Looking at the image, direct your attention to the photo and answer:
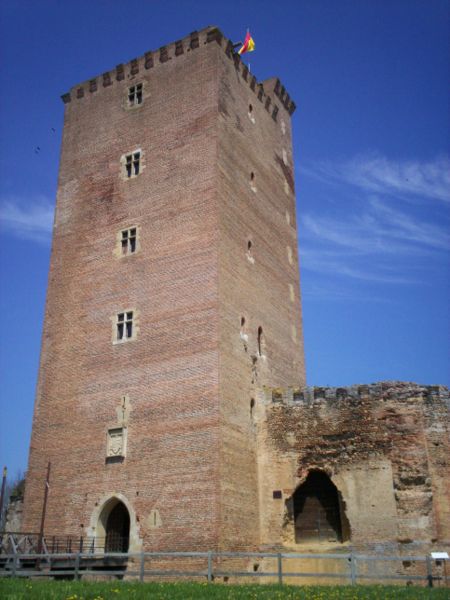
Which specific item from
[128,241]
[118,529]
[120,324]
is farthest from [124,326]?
[118,529]

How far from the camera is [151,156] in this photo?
27.5 meters

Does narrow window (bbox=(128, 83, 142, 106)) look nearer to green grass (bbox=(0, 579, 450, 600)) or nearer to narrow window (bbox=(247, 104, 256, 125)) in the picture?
narrow window (bbox=(247, 104, 256, 125))

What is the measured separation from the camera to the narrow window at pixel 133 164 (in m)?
27.8

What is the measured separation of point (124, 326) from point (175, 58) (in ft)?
42.6

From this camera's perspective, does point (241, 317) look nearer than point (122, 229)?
Yes

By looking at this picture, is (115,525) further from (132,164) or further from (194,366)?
(132,164)

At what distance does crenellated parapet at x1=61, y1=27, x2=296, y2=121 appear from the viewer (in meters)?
28.5

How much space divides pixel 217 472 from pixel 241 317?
21.7 feet

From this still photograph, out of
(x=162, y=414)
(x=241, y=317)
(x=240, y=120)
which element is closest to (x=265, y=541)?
(x=162, y=414)

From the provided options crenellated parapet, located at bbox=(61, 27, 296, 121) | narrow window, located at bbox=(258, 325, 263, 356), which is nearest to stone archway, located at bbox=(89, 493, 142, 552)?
narrow window, located at bbox=(258, 325, 263, 356)

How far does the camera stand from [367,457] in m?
22.4

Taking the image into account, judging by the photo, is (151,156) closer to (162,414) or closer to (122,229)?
(122,229)

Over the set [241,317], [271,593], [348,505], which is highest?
[241,317]

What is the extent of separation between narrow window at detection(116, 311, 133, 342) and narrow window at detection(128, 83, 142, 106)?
10.6 meters
